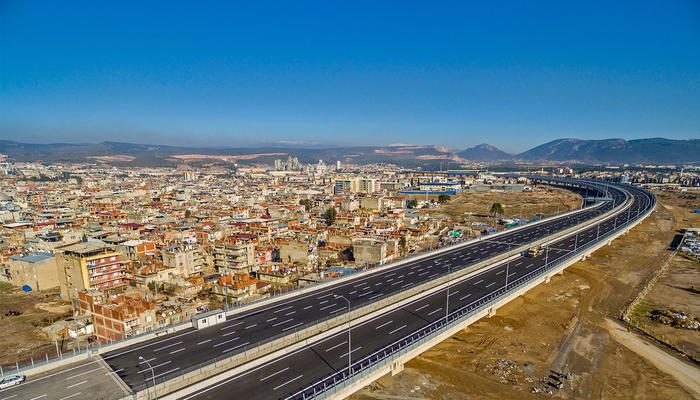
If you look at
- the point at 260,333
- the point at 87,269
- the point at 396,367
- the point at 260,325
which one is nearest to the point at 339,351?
the point at 396,367

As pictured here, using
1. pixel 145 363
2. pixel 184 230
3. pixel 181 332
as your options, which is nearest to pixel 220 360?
pixel 145 363

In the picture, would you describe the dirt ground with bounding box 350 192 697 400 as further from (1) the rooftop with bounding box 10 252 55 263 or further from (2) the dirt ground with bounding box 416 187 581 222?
(2) the dirt ground with bounding box 416 187 581 222

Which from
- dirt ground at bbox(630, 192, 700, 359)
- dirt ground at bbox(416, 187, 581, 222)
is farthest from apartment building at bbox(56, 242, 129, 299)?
dirt ground at bbox(416, 187, 581, 222)

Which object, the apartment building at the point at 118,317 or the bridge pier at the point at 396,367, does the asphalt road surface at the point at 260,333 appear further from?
the apartment building at the point at 118,317

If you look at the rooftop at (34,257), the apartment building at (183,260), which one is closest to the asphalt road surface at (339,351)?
the apartment building at (183,260)

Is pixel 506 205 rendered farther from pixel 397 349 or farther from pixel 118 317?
pixel 118 317
